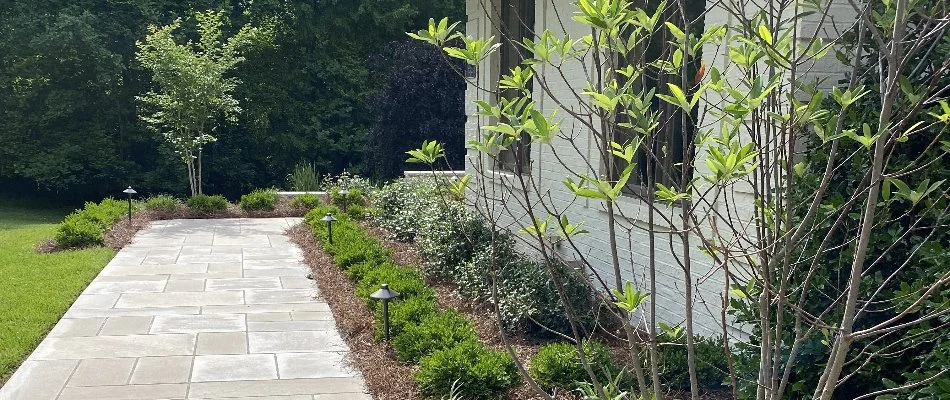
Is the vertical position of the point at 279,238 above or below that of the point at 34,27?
below

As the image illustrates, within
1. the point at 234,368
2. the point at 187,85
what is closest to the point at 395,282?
the point at 234,368

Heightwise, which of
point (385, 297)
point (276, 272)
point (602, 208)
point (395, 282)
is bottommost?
point (276, 272)

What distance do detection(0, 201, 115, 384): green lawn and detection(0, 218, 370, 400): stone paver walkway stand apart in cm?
10

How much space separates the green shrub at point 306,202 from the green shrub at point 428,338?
25.2 feet

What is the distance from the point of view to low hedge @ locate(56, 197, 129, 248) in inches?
361

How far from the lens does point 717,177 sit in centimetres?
182

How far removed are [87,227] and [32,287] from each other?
2.49 metres

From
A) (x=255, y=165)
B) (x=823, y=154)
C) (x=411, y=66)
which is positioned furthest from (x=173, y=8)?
(x=823, y=154)

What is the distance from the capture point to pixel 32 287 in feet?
23.1

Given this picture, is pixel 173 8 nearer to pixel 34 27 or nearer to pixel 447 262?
pixel 34 27

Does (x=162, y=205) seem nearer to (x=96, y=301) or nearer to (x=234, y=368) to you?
(x=96, y=301)

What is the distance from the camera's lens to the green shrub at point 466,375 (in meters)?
4.15

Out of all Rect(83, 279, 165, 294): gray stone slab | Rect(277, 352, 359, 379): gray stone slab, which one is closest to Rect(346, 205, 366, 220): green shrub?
Rect(83, 279, 165, 294): gray stone slab

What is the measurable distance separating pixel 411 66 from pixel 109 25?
6259mm
